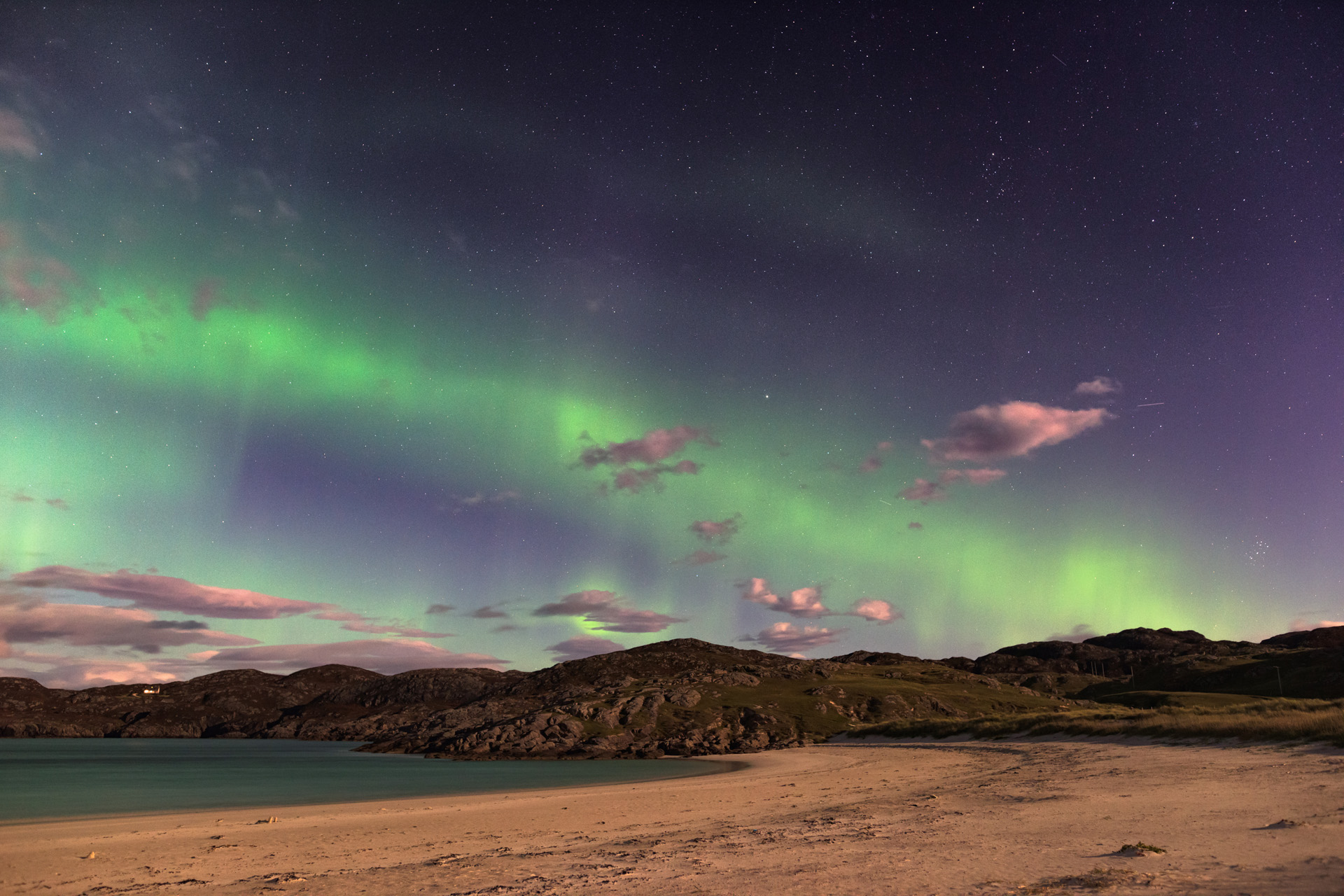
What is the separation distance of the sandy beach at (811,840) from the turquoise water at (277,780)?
44.9 ft

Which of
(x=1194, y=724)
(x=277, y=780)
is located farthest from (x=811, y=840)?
(x=277, y=780)

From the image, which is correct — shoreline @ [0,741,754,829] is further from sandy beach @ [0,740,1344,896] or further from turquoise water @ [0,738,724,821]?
sandy beach @ [0,740,1344,896]

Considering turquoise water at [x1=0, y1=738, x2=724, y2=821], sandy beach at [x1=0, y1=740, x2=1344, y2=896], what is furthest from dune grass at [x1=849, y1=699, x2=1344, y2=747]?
turquoise water at [x1=0, y1=738, x2=724, y2=821]

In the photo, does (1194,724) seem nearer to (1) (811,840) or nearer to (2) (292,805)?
(1) (811,840)

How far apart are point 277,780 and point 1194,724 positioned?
76.2m

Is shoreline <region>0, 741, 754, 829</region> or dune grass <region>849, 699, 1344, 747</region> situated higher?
dune grass <region>849, 699, 1344, 747</region>

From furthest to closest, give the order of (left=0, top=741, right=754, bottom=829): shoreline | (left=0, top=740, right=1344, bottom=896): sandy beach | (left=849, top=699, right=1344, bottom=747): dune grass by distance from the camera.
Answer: (left=0, top=741, right=754, bottom=829): shoreline < (left=849, top=699, right=1344, bottom=747): dune grass < (left=0, top=740, right=1344, bottom=896): sandy beach

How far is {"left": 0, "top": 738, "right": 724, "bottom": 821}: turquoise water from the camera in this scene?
5084cm

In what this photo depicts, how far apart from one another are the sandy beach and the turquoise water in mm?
13680

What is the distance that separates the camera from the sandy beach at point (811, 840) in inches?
494

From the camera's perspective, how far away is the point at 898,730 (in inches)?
3743

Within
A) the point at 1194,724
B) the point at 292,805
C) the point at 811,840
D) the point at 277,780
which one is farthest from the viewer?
the point at 277,780

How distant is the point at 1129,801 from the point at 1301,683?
16016 cm

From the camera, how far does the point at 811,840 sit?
59.6 ft
